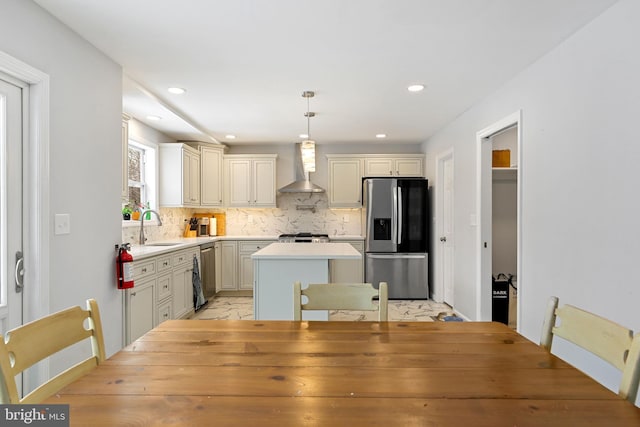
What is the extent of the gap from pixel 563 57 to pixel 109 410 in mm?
3024

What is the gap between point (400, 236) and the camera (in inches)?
203

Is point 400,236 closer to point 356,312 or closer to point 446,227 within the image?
point 446,227

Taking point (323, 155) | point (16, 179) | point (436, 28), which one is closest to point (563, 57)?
point (436, 28)

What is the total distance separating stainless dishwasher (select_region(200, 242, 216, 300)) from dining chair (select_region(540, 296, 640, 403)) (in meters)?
4.08

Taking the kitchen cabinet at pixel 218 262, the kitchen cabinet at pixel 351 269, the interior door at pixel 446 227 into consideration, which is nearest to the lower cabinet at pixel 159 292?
the kitchen cabinet at pixel 218 262

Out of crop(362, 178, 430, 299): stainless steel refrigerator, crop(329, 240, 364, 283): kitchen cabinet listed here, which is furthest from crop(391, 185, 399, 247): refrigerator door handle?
crop(329, 240, 364, 283): kitchen cabinet

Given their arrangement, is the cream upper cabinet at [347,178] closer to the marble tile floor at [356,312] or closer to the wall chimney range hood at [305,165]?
the wall chimney range hood at [305,165]

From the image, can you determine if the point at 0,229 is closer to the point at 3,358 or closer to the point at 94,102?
the point at 94,102

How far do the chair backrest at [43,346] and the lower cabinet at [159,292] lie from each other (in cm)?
181

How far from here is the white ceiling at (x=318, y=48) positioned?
201 centimetres

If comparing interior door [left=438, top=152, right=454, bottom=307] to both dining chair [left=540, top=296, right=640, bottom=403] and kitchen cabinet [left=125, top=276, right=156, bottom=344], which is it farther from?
kitchen cabinet [left=125, top=276, right=156, bottom=344]

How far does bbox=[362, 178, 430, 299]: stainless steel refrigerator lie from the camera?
5.14 m

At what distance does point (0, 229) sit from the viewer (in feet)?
6.07

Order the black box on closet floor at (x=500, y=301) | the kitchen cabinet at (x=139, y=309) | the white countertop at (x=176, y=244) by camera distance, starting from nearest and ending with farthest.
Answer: the kitchen cabinet at (x=139, y=309), the white countertop at (x=176, y=244), the black box on closet floor at (x=500, y=301)
